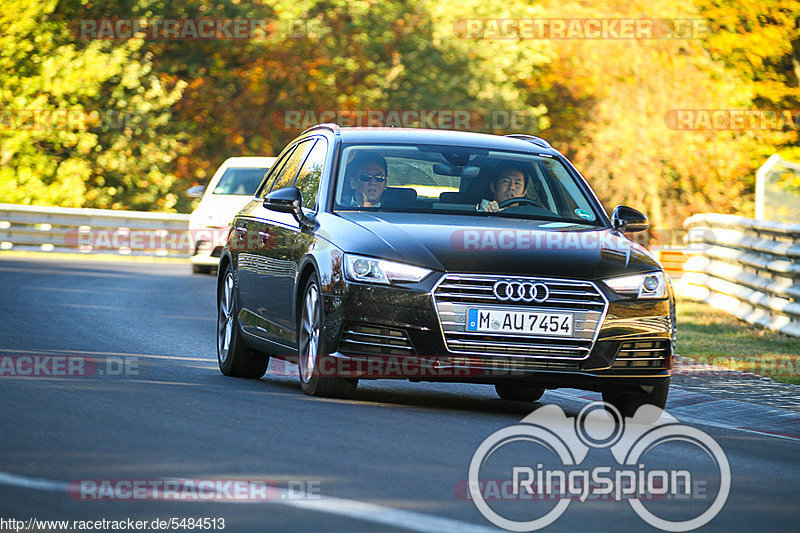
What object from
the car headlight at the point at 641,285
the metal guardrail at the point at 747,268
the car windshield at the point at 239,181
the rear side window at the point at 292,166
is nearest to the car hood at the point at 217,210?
the car windshield at the point at 239,181

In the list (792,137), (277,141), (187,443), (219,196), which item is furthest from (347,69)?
(187,443)

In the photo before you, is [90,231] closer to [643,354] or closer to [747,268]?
[747,268]

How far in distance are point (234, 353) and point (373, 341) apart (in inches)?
98.2

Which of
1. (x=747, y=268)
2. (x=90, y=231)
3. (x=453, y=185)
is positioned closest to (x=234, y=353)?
(x=453, y=185)

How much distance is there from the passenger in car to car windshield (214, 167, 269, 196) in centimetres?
1532

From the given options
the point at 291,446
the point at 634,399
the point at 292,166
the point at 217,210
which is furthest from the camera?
the point at 217,210

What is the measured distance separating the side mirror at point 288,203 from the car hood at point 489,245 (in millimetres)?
448

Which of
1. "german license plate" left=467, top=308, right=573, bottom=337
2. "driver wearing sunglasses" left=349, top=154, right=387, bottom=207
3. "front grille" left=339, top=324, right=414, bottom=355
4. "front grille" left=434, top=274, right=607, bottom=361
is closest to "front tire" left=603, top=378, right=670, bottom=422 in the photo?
"front grille" left=434, top=274, right=607, bottom=361

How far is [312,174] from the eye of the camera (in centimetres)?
1063

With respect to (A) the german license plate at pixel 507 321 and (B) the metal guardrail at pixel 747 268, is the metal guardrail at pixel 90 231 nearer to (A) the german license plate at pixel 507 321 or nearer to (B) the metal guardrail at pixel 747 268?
(B) the metal guardrail at pixel 747 268

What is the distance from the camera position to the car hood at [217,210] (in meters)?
24.9

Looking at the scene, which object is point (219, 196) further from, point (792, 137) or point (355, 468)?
point (355, 468)

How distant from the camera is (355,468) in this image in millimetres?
6914

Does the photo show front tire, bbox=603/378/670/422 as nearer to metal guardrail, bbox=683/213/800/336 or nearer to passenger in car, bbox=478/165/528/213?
passenger in car, bbox=478/165/528/213
